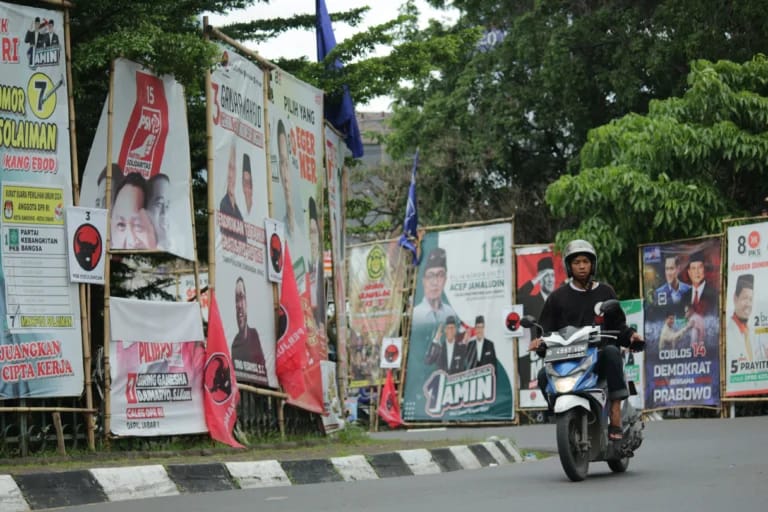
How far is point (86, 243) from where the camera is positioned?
1075 centimetres

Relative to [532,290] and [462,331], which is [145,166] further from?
[462,331]

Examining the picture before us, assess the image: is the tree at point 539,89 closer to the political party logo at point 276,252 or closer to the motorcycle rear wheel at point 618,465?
the political party logo at point 276,252

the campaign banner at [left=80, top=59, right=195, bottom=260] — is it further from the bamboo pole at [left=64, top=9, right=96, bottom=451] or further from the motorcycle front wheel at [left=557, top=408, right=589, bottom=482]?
the motorcycle front wheel at [left=557, top=408, right=589, bottom=482]

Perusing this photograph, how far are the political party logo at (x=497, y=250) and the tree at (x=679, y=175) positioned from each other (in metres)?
0.93

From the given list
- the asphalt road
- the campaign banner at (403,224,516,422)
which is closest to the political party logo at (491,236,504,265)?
the campaign banner at (403,224,516,422)

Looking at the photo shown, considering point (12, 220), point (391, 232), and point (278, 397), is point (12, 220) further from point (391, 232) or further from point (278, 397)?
point (391, 232)

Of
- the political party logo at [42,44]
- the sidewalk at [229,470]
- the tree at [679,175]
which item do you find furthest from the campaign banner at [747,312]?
the political party logo at [42,44]

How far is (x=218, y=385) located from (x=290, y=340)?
1.59 m

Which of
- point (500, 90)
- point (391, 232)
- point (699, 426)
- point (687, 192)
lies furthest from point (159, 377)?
point (391, 232)

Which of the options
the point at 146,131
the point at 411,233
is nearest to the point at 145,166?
the point at 146,131

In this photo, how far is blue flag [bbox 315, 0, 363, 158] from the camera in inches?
618

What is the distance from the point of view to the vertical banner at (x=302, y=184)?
13852 millimetres

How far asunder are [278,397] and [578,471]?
5.37m

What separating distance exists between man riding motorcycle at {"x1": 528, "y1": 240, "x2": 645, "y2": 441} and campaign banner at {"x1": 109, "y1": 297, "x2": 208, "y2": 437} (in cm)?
381
